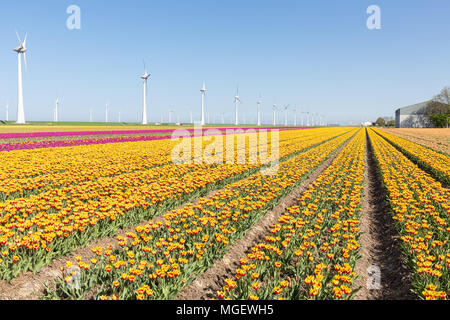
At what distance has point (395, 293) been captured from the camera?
4.95 meters

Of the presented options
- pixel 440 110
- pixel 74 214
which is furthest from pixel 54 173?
pixel 440 110

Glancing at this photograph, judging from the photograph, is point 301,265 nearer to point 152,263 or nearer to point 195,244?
point 195,244

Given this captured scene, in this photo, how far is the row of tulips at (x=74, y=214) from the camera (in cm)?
505

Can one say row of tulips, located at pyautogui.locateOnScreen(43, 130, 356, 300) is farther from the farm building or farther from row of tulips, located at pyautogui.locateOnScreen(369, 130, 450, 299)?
the farm building

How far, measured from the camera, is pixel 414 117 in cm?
13162

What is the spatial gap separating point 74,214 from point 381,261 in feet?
22.8

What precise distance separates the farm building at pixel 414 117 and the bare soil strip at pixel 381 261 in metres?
146

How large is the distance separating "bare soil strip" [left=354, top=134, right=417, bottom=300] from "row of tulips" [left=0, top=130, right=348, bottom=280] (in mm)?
5243

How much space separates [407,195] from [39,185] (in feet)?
39.3

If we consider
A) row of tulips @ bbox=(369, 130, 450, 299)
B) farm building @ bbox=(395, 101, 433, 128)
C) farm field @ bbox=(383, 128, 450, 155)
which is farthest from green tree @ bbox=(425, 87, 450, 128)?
row of tulips @ bbox=(369, 130, 450, 299)

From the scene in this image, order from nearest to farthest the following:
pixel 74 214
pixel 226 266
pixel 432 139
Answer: pixel 226 266
pixel 74 214
pixel 432 139

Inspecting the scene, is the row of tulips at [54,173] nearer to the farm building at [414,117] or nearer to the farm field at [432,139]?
the farm field at [432,139]

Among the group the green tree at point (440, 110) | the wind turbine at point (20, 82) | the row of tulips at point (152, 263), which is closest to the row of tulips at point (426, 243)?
the row of tulips at point (152, 263)

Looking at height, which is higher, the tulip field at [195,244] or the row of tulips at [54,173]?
the row of tulips at [54,173]
